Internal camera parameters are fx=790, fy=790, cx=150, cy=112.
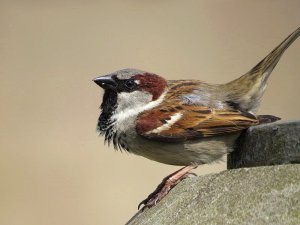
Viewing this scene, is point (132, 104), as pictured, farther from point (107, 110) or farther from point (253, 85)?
point (253, 85)

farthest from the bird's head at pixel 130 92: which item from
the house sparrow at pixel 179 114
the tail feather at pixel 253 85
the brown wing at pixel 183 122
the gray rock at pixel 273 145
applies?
the gray rock at pixel 273 145

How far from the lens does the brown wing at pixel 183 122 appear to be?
3.25 meters

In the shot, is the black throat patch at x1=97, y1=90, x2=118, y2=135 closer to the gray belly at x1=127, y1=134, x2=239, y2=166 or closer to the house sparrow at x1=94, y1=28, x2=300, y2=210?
the house sparrow at x1=94, y1=28, x2=300, y2=210

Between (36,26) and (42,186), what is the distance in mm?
2628

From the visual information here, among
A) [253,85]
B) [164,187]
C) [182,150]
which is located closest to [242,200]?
[164,187]

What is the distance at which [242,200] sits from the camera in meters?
1.88

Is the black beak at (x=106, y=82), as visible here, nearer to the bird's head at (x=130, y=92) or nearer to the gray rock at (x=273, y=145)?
the bird's head at (x=130, y=92)

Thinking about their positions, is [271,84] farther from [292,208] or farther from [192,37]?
[292,208]

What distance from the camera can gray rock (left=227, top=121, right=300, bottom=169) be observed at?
2.04 metres

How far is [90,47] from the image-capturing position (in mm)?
8070

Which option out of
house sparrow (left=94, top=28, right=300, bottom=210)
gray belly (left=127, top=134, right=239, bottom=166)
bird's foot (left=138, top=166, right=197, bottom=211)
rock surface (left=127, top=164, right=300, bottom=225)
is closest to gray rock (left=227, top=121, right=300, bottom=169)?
rock surface (left=127, top=164, right=300, bottom=225)

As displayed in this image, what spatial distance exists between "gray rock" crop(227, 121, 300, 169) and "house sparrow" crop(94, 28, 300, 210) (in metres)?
0.72

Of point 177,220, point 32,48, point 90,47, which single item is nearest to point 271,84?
point 90,47

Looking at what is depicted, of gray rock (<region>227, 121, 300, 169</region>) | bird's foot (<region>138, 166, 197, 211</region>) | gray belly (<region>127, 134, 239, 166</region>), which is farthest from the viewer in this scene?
gray belly (<region>127, 134, 239, 166</region>)
